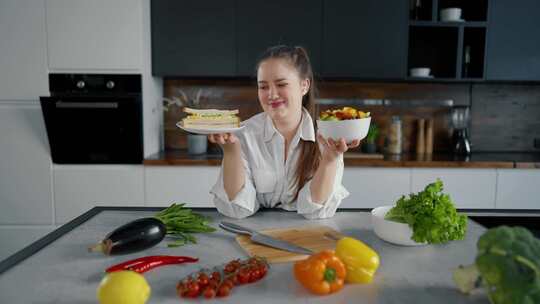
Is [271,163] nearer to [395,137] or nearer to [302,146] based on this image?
[302,146]

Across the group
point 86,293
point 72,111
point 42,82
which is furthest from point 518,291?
point 42,82

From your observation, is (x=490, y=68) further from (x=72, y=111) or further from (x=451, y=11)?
(x=72, y=111)

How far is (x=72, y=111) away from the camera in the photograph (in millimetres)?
2617

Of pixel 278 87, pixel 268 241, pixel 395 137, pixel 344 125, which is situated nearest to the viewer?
pixel 268 241

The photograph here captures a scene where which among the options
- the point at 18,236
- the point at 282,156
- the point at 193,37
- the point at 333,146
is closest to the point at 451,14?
the point at 193,37

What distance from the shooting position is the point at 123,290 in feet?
2.48

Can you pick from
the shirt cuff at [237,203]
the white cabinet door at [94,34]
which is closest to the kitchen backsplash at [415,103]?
the white cabinet door at [94,34]

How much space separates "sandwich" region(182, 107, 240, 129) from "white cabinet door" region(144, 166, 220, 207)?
1404 mm

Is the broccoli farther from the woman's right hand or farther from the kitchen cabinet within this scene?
the kitchen cabinet

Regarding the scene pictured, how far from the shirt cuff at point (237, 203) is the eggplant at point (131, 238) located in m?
0.36

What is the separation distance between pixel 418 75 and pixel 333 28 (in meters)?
0.69

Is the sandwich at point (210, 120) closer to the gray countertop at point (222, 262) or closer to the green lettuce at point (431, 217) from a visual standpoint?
the gray countertop at point (222, 262)

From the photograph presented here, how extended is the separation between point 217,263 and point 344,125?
55cm

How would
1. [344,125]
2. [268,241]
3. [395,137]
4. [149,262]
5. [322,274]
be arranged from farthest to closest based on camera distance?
[395,137] → [344,125] → [268,241] → [149,262] → [322,274]
